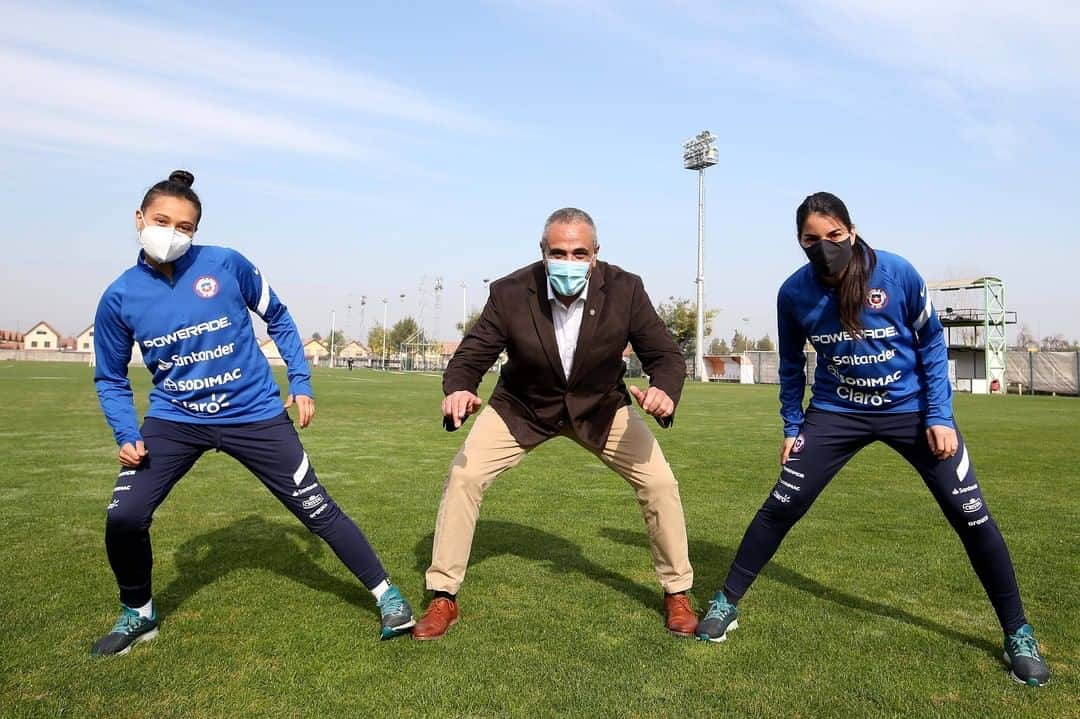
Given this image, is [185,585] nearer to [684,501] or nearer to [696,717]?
[696,717]

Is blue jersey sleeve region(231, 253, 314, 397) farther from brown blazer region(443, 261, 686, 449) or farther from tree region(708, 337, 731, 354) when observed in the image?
tree region(708, 337, 731, 354)

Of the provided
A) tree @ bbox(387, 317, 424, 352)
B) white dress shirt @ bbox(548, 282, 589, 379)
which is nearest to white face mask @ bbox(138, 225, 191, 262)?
white dress shirt @ bbox(548, 282, 589, 379)

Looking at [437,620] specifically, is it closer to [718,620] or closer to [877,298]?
[718,620]

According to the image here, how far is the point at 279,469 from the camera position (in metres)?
4.10

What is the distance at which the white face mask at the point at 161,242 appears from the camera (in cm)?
380

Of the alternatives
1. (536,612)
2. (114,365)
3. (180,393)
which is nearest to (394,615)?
(536,612)

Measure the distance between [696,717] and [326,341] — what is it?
18167cm

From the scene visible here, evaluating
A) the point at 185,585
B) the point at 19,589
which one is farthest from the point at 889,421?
the point at 19,589

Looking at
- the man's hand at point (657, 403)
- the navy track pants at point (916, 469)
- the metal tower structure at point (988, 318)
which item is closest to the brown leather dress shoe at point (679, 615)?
the navy track pants at point (916, 469)

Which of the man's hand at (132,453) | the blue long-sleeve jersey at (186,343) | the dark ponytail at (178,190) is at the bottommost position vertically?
the man's hand at (132,453)

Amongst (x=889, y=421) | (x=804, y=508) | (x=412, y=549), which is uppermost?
(x=889, y=421)

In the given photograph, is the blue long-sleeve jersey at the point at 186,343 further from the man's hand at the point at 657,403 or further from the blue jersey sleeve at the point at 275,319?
the man's hand at the point at 657,403

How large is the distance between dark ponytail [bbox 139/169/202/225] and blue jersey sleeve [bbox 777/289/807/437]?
120 inches

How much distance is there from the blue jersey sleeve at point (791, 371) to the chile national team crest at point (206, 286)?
9.60 feet
